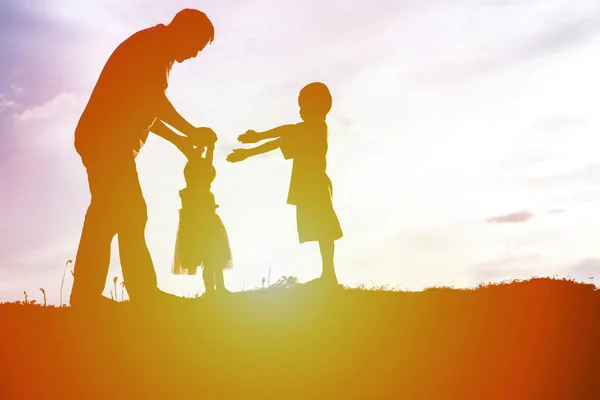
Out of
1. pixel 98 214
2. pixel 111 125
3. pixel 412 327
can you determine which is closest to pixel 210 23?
pixel 111 125

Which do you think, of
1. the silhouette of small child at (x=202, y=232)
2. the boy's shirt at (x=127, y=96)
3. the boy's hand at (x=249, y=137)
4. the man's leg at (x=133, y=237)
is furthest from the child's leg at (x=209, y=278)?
the boy's shirt at (x=127, y=96)

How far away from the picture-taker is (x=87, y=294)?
8266mm

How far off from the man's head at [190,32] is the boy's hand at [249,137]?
1592 mm

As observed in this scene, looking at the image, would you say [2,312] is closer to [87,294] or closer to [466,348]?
[87,294]

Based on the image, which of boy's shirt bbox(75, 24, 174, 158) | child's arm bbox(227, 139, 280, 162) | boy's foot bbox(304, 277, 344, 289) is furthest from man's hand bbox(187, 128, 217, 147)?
boy's foot bbox(304, 277, 344, 289)

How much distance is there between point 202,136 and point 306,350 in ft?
9.41

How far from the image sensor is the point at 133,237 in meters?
8.36

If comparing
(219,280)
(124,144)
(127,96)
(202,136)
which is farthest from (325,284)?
(127,96)

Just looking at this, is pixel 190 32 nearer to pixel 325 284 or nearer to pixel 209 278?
pixel 209 278

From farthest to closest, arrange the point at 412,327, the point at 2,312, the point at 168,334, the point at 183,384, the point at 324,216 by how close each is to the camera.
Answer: the point at 324,216 < the point at 2,312 < the point at 412,327 < the point at 168,334 < the point at 183,384

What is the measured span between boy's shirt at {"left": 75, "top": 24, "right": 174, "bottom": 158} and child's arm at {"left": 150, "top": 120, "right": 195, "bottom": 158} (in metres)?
0.42

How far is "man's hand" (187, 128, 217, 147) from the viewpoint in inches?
348

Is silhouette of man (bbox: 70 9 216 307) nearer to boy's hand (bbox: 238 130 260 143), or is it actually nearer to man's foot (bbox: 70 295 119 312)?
man's foot (bbox: 70 295 119 312)

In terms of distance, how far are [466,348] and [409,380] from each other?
0.98m
